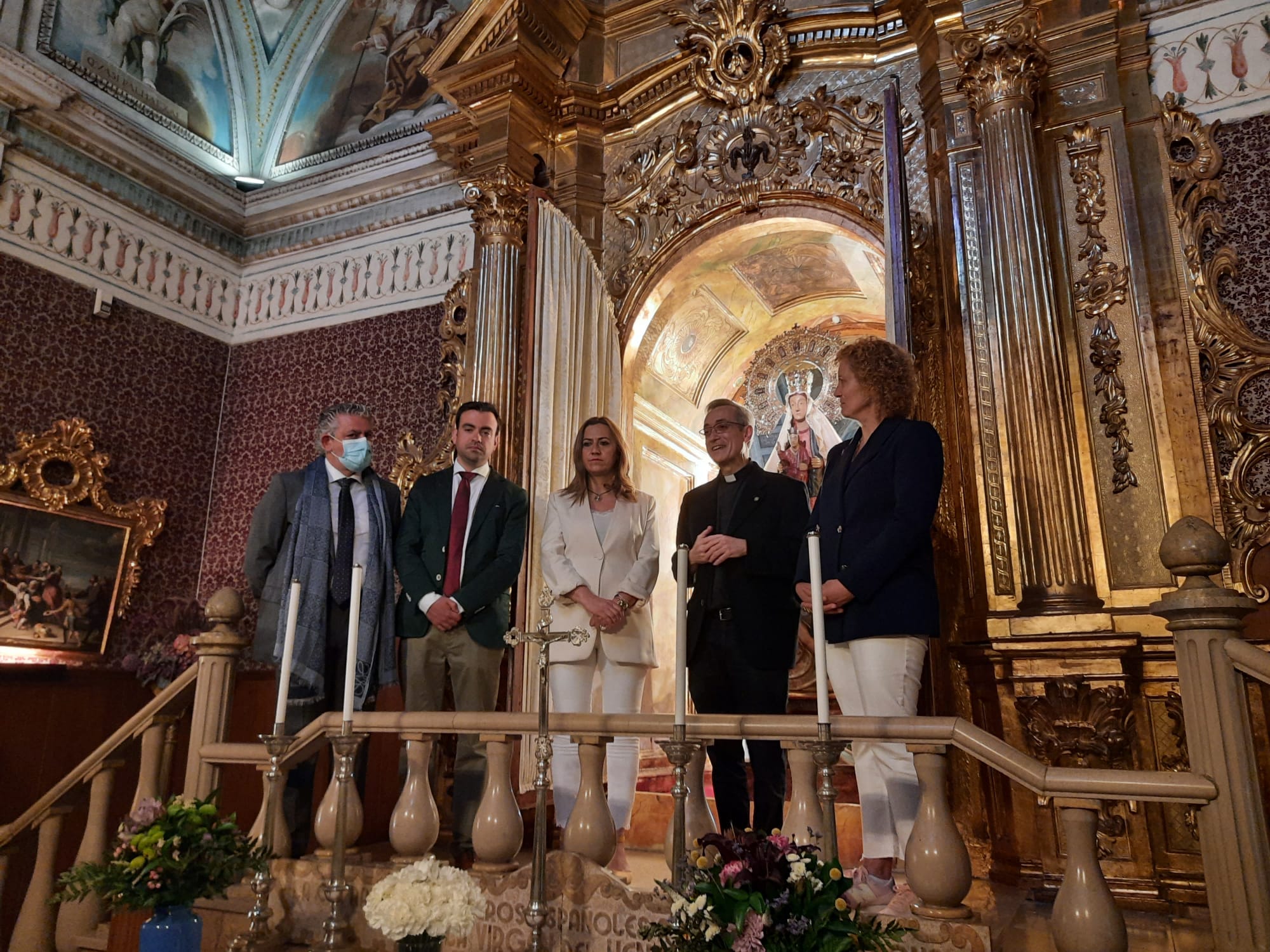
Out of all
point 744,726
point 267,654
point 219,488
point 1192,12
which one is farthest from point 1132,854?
point 219,488

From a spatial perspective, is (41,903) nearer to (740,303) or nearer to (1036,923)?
(1036,923)

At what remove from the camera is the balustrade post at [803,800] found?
79.5 inches

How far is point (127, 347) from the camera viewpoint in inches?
259

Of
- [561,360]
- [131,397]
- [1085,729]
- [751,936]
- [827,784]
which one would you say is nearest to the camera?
[751,936]

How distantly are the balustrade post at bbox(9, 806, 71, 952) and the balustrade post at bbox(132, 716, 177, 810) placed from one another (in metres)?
0.28

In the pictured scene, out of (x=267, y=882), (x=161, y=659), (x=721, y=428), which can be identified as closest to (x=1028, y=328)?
(x=721, y=428)

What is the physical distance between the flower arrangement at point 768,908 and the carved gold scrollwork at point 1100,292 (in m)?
3.02

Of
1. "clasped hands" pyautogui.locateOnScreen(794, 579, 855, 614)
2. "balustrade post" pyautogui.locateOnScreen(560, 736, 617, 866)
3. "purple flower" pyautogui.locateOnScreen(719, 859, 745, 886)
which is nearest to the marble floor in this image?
"balustrade post" pyautogui.locateOnScreen(560, 736, 617, 866)

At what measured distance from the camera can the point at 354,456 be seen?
3.54 metres

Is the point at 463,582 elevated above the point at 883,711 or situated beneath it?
elevated above

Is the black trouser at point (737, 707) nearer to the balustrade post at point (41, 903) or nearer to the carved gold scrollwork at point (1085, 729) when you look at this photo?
the carved gold scrollwork at point (1085, 729)

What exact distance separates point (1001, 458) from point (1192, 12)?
2.40 m

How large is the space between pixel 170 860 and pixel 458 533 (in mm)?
1594

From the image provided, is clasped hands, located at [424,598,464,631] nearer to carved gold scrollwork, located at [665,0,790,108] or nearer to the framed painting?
carved gold scrollwork, located at [665,0,790,108]
